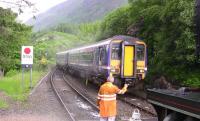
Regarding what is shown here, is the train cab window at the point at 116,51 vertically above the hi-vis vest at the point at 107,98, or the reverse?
the train cab window at the point at 116,51

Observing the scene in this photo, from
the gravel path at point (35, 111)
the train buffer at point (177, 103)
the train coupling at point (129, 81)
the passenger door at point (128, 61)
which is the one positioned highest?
the passenger door at point (128, 61)

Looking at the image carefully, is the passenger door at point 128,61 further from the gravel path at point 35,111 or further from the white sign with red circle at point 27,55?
the white sign with red circle at point 27,55

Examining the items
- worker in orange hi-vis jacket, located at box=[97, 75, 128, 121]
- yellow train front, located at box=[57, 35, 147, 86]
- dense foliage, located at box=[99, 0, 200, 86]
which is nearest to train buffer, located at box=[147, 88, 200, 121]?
worker in orange hi-vis jacket, located at box=[97, 75, 128, 121]

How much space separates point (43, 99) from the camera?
2370cm

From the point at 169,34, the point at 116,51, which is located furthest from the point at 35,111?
the point at 169,34

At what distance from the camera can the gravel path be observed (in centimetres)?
1662

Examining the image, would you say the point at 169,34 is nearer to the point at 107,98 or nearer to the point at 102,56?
the point at 102,56

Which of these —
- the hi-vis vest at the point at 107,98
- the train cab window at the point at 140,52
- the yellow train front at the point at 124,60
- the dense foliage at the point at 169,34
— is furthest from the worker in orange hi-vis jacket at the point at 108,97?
the train cab window at the point at 140,52

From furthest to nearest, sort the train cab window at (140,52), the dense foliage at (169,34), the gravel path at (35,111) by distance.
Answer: the train cab window at (140,52) → the dense foliage at (169,34) → the gravel path at (35,111)

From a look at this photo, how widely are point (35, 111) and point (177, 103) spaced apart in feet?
34.5

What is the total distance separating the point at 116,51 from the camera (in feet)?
82.0

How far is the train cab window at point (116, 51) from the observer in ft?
81.5

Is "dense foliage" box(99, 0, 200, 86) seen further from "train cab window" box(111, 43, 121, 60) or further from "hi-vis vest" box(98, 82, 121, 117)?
"hi-vis vest" box(98, 82, 121, 117)

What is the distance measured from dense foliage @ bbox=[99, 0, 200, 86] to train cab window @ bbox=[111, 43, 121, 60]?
2.38m
